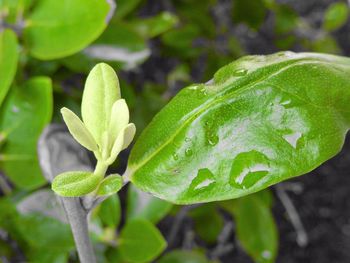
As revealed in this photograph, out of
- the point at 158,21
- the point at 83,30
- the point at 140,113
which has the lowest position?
the point at 140,113

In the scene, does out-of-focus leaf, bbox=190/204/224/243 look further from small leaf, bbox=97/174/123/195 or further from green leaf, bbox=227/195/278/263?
small leaf, bbox=97/174/123/195

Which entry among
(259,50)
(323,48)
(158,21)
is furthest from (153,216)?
(259,50)

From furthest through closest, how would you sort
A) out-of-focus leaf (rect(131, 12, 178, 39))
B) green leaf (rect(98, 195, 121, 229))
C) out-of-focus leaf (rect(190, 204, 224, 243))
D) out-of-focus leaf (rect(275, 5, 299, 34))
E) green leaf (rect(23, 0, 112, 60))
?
out-of-focus leaf (rect(275, 5, 299, 34)) < out-of-focus leaf (rect(190, 204, 224, 243)) < out-of-focus leaf (rect(131, 12, 178, 39)) < green leaf (rect(98, 195, 121, 229)) < green leaf (rect(23, 0, 112, 60))

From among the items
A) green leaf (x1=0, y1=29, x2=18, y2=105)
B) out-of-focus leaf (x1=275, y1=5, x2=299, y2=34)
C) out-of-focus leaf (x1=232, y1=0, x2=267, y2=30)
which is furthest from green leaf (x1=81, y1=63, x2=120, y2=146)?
out-of-focus leaf (x1=275, y1=5, x2=299, y2=34)

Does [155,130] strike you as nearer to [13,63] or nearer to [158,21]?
[13,63]

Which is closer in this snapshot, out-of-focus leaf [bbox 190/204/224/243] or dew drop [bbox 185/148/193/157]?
dew drop [bbox 185/148/193/157]

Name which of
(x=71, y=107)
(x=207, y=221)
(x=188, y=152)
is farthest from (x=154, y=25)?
(x=188, y=152)

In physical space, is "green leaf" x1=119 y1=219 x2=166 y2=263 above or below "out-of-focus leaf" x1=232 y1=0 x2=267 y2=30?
below
